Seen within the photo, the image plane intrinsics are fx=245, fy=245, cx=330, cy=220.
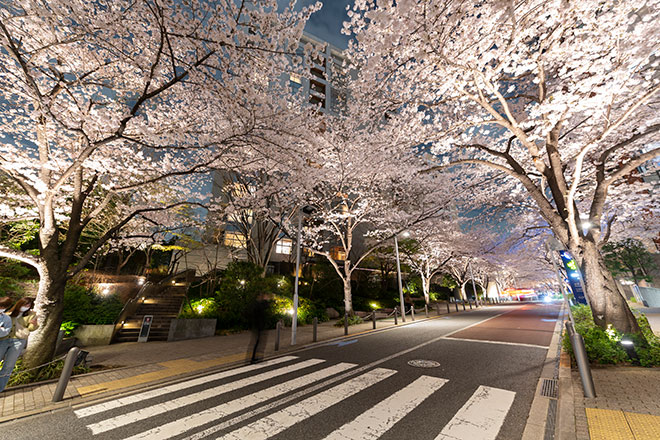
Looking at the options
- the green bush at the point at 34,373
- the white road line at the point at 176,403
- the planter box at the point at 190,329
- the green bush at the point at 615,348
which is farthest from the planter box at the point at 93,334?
the green bush at the point at 615,348

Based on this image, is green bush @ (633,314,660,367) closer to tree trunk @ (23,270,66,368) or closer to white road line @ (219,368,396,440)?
white road line @ (219,368,396,440)

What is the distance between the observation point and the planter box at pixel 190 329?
11.7m

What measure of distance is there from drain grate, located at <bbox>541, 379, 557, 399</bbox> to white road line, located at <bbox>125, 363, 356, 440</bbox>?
438 centimetres

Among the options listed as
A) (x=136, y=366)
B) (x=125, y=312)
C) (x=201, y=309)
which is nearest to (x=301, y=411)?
(x=136, y=366)

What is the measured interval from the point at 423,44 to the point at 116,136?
8069 mm

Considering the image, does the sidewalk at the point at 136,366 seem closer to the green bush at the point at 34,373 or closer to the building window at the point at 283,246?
the green bush at the point at 34,373

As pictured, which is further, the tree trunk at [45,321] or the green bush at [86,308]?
the green bush at [86,308]

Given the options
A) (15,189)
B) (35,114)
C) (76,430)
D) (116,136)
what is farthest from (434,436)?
(15,189)

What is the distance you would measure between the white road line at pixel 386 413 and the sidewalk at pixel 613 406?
2028mm

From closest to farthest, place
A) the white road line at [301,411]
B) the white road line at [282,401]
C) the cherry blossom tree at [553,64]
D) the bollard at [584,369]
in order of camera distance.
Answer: the white road line at [301,411], the white road line at [282,401], the bollard at [584,369], the cherry blossom tree at [553,64]

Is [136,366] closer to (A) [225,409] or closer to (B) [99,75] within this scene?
(A) [225,409]

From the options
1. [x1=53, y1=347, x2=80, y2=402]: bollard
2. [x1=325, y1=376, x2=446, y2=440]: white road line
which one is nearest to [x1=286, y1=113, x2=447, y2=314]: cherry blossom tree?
[x1=325, y1=376, x2=446, y2=440]: white road line

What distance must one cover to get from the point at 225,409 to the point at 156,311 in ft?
44.5

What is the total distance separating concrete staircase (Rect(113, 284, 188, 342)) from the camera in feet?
38.9
